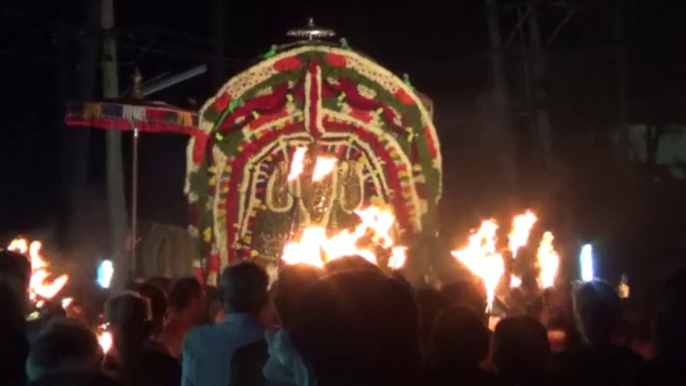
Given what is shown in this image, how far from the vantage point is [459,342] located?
452 cm

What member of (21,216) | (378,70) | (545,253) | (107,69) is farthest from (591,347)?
(21,216)

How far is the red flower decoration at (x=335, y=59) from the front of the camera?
44.6 feet

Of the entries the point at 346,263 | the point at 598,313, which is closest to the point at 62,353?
the point at 346,263

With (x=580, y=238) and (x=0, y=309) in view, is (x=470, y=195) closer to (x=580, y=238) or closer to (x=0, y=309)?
(x=580, y=238)

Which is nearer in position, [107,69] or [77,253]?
[107,69]

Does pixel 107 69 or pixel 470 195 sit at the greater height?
pixel 107 69

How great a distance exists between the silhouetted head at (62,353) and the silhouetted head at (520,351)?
1679 mm

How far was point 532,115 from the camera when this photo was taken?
2158cm

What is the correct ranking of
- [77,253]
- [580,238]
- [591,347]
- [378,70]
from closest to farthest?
[591,347] → [378,70] → [77,253] → [580,238]

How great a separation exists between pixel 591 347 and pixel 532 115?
16364 mm

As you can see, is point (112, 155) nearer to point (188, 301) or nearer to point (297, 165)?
point (297, 165)

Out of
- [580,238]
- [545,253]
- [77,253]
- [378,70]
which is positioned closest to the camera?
[378,70]

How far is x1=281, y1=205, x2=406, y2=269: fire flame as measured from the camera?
513 inches

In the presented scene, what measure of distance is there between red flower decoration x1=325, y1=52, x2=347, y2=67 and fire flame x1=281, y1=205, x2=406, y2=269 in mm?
1691
